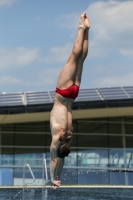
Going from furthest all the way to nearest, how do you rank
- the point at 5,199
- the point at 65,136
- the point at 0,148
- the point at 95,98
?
the point at 0,148 < the point at 95,98 < the point at 5,199 < the point at 65,136

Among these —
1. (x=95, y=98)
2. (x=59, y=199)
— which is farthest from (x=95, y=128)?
(x=59, y=199)

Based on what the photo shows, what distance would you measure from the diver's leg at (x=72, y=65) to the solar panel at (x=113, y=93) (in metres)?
16.5

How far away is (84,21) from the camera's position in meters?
7.28

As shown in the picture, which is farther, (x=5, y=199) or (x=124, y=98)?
(x=124, y=98)

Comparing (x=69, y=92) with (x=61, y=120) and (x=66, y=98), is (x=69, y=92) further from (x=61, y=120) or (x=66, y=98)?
(x=61, y=120)

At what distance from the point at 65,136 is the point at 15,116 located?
17.1m

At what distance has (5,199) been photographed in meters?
13.3

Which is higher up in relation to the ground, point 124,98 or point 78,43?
point 124,98

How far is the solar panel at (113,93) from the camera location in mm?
23969

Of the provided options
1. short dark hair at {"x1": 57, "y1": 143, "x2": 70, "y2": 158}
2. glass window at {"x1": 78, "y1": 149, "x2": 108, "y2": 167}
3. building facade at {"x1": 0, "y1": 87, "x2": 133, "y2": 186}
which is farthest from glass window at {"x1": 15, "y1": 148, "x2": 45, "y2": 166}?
short dark hair at {"x1": 57, "y1": 143, "x2": 70, "y2": 158}

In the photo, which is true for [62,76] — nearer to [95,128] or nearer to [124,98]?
[124,98]

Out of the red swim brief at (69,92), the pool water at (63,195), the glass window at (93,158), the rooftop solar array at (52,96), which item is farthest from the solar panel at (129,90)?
the red swim brief at (69,92)

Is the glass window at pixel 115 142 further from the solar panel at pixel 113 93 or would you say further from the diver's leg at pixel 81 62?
the diver's leg at pixel 81 62

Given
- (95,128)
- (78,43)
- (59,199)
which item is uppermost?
(95,128)
